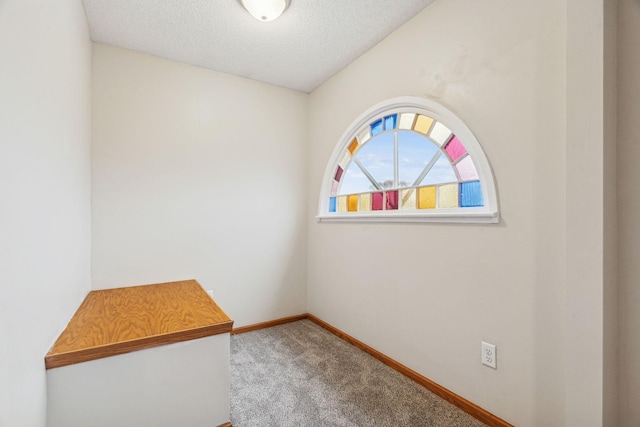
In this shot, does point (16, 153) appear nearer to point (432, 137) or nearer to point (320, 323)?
point (432, 137)

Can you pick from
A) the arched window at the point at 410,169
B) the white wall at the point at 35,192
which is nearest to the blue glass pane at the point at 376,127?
the arched window at the point at 410,169

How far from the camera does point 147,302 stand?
5.94ft

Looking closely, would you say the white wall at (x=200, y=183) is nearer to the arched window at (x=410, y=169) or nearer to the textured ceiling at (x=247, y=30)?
the textured ceiling at (x=247, y=30)

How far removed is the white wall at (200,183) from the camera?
85.0 inches

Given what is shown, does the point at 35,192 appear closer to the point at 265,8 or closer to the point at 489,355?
the point at 265,8

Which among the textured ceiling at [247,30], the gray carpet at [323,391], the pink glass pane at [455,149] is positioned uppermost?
the textured ceiling at [247,30]

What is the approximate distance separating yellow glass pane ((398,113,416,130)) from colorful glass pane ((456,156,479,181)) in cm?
47

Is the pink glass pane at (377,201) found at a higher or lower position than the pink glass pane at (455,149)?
lower

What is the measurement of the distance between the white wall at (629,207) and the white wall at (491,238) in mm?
173

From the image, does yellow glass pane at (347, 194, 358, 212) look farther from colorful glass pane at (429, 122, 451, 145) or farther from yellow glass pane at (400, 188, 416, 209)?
colorful glass pane at (429, 122, 451, 145)

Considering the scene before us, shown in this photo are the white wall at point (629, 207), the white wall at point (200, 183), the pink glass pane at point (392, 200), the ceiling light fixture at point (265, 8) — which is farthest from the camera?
the white wall at point (200, 183)

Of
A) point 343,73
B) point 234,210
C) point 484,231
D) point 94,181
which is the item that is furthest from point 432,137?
point 94,181

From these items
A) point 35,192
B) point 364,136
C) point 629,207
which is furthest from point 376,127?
point 35,192

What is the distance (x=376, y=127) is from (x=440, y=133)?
0.59 metres
